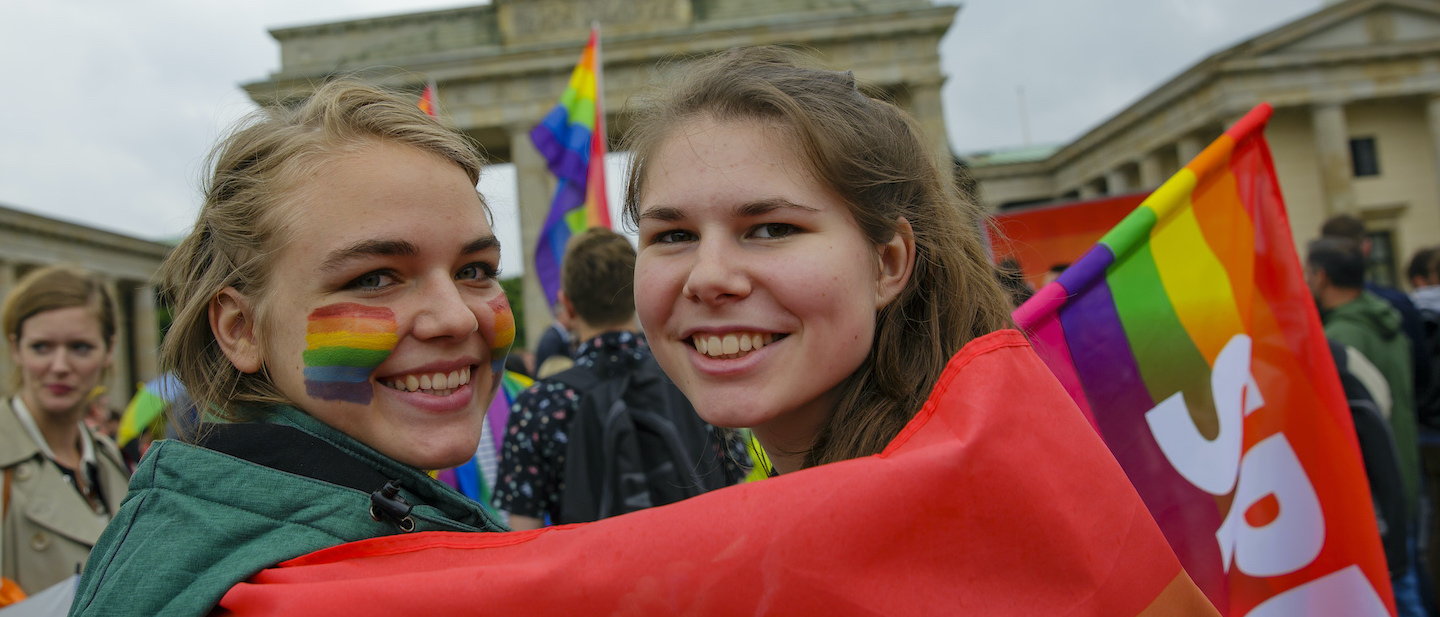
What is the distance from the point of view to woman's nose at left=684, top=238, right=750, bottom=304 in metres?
1.46

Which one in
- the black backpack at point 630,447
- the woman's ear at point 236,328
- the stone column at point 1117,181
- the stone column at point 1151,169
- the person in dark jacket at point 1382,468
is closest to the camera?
the woman's ear at point 236,328

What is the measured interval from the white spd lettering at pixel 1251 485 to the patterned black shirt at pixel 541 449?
1714 mm

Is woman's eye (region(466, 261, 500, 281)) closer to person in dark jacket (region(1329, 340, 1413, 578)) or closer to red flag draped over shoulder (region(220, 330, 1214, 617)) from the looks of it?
red flag draped over shoulder (region(220, 330, 1214, 617))

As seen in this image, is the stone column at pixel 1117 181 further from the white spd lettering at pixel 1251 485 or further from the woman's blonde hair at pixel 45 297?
the woman's blonde hair at pixel 45 297

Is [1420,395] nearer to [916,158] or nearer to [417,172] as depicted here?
[916,158]

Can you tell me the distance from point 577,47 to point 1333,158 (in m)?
25.9

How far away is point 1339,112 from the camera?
101 ft

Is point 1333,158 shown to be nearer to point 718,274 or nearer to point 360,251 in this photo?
point 718,274

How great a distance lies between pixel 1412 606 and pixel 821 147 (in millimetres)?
4693

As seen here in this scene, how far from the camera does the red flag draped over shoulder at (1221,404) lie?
82.0 inches

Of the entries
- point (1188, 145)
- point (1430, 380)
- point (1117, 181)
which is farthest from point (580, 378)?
point (1117, 181)

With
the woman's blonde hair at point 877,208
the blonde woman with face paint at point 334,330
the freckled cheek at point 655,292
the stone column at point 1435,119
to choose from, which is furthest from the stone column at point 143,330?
the stone column at point 1435,119

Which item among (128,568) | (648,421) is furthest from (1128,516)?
(648,421)

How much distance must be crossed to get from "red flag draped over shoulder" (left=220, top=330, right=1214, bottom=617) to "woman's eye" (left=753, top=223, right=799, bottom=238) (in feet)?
1.46
